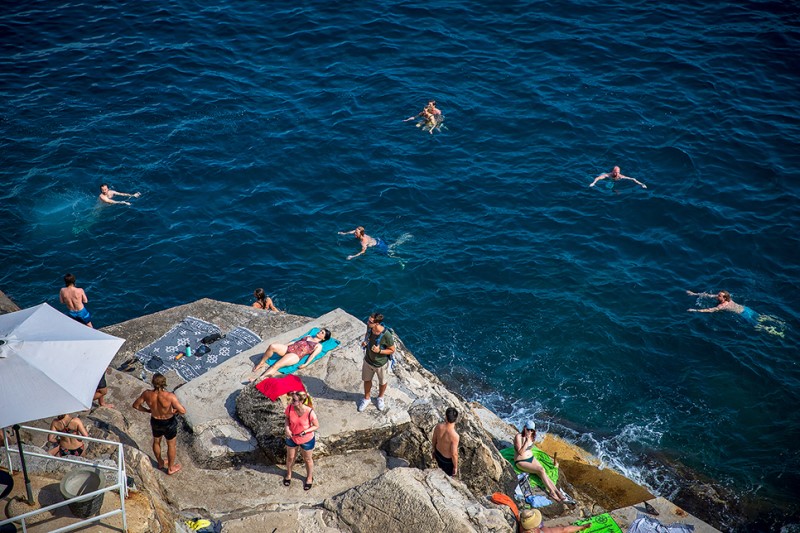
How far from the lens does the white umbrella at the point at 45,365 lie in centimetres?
943

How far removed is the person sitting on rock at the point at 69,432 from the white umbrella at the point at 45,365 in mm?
2600

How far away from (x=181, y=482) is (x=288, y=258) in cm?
1162

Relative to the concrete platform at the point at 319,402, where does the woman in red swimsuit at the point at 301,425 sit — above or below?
above

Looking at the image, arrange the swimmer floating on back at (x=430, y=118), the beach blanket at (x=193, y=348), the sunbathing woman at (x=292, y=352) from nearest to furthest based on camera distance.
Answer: the sunbathing woman at (x=292, y=352)
the beach blanket at (x=193, y=348)
the swimmer floating on back at (x=430, y=118)

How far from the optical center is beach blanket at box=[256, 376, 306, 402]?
Answer: 44.4 ft

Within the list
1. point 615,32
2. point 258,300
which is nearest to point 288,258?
point 258,300

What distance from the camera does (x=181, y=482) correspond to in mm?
12875

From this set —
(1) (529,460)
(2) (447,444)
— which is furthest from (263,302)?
(2) (447,444)

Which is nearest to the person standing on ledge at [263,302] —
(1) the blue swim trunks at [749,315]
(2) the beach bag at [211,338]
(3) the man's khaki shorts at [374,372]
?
(2) the beach bag at [211,338]

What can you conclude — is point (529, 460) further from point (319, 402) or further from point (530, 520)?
point (319, 402)

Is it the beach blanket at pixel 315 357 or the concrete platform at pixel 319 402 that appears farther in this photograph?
the beach blanket at pixel 315 357

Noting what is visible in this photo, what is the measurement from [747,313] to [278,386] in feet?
50.5

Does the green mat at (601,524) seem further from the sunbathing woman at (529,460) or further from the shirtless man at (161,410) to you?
the shirtless man at (161,410)

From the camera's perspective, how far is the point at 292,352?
1514cm
